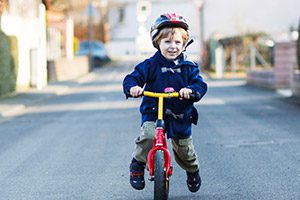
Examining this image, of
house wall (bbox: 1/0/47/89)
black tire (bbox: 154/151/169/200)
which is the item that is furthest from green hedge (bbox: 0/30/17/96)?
black tire (bbox: 154/151/169/200)

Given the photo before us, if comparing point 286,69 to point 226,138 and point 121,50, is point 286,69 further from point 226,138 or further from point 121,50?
point 121,50

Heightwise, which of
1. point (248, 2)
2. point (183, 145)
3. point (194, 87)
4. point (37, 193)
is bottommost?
point (37, 193)

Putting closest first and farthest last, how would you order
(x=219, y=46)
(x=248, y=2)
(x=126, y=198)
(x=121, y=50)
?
(x=126, y=198), (x=219, y=46), (x=248, y=2), (x=121, y=50)

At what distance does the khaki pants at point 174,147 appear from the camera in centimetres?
720

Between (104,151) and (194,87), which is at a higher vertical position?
(194,87)

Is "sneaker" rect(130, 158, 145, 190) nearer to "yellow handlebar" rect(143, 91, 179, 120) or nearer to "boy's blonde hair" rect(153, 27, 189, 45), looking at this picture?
"yellow handlebar" rect(143, 91, 179, 120)

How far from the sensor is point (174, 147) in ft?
24.7

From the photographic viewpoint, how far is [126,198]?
7906mm

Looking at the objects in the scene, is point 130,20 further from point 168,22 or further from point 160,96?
point 160,96

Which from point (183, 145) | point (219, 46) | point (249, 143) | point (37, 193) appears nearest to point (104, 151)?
point (249, 143)

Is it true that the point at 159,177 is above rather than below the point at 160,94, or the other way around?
below

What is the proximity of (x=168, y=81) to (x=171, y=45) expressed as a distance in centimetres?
31

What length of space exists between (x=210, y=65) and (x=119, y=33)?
35834 millimetres

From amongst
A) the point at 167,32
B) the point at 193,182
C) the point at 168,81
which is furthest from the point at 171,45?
the point at 193,182
